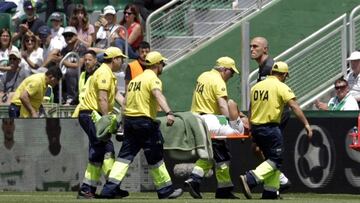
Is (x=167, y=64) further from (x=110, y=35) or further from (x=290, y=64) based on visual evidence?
(x=290, y=64)

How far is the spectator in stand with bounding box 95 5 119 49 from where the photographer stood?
28609mm

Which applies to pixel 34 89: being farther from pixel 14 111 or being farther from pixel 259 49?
pixel 259 49

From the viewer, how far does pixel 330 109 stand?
23750mm

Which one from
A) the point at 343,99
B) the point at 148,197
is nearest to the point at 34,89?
the point at 148,197

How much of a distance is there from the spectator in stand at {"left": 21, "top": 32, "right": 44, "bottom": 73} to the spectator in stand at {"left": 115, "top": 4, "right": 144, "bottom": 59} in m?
1.83

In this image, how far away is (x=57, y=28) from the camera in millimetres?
29688

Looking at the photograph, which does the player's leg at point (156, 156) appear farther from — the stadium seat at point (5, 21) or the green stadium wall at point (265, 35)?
the stadium seat at point (5, 21)

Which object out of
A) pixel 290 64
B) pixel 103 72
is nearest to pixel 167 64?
pixel 290 64

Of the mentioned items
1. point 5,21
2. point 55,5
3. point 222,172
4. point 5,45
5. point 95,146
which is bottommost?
point 222,172

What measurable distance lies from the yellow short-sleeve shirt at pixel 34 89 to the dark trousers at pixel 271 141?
5.59 metres

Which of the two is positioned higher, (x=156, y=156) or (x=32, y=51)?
(x=32, y=51)

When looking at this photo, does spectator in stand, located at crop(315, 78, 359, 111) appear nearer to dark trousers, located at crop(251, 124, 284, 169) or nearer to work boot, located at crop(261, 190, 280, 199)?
dark trousers, located at crop(251, 124, 284, 169)

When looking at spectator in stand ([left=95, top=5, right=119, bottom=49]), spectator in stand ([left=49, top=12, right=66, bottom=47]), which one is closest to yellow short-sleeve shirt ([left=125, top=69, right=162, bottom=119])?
spectator in stand ([left=95, top=5, right=119, bottom=49])

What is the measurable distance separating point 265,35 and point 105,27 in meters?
3.46
